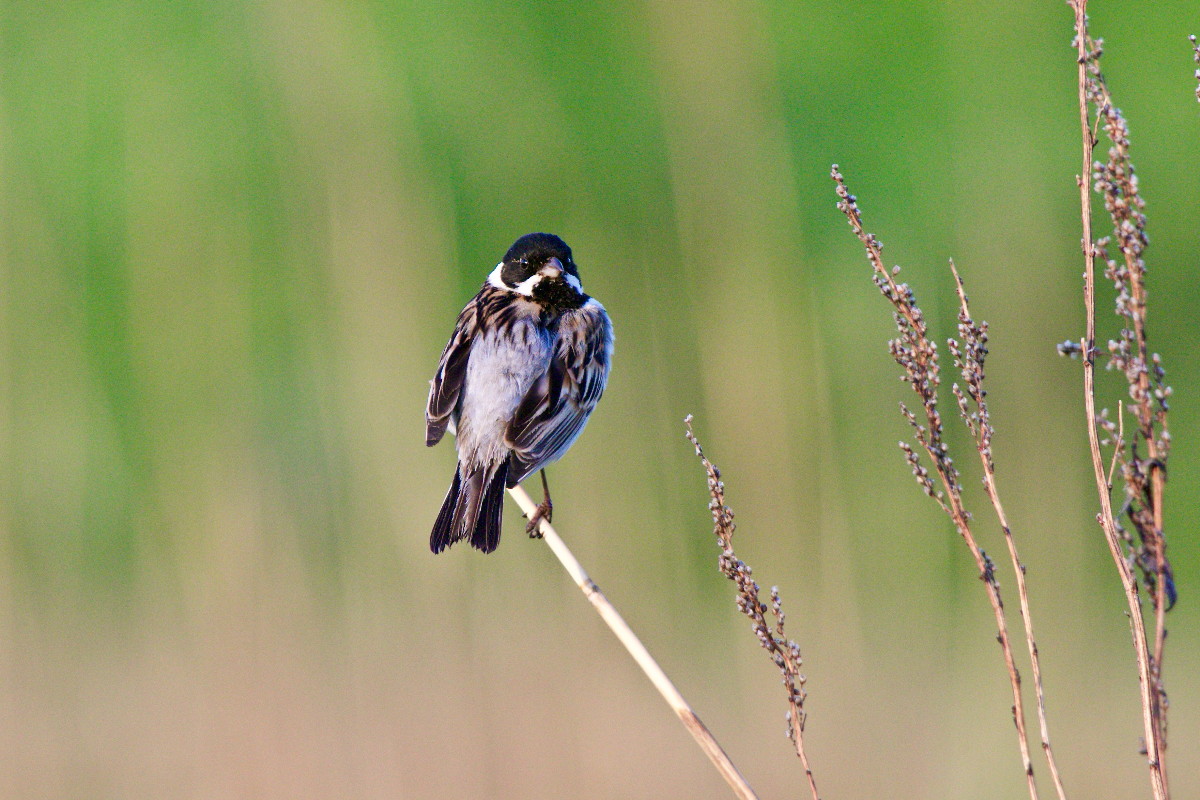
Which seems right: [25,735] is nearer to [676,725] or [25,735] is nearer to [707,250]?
[676,725]

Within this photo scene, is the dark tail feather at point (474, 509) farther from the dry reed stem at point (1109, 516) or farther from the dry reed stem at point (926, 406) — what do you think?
the dry reed stem at point (1109, 516)

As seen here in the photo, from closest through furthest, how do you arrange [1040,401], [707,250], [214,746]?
1. [214,746]
2. [1040,401]
3. [707,250]

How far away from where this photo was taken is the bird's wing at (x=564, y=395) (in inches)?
131

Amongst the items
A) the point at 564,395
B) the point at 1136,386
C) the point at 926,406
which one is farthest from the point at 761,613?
the point at 564,395

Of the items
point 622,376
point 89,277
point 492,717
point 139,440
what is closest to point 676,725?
point 492,717

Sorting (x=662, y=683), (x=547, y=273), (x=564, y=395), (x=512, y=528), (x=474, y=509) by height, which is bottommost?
(x=662, y=683)

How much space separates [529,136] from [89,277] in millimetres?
4866

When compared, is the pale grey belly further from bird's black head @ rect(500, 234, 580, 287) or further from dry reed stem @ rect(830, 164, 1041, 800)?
dry reed stem @ rect(830, 164, 1041, 800)

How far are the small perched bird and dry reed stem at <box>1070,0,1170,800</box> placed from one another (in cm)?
152

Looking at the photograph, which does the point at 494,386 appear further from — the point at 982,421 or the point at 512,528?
the point at 512,528

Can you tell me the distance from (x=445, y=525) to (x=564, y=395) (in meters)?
0.58

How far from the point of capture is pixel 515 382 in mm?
3506

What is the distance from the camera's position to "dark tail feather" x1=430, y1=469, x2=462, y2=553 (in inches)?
121

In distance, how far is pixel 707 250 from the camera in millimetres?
7125
